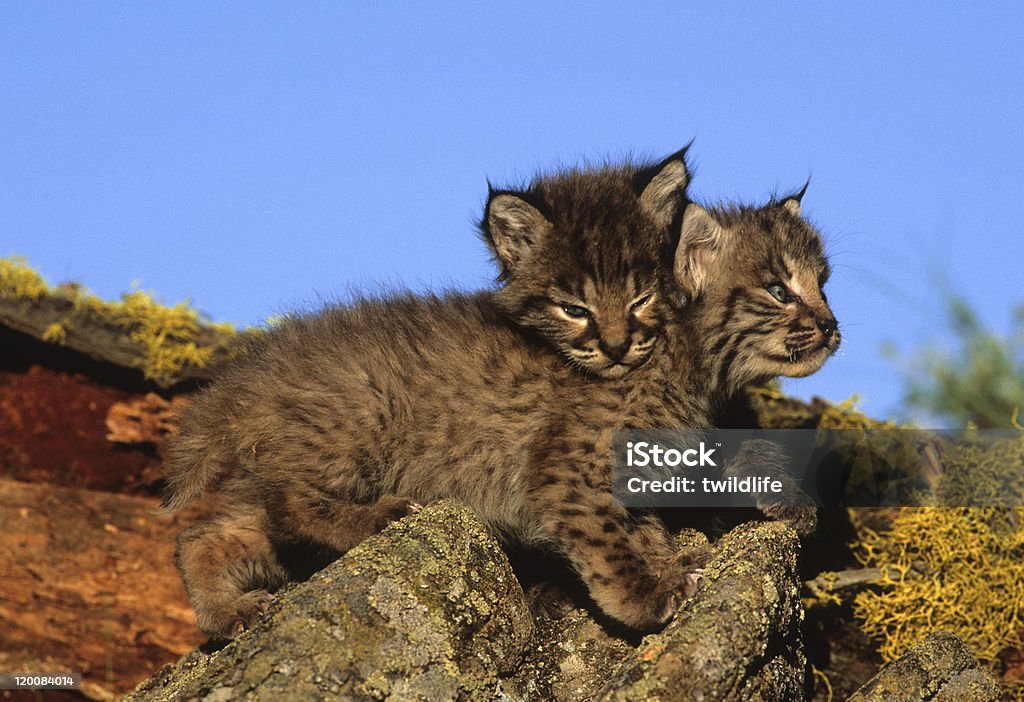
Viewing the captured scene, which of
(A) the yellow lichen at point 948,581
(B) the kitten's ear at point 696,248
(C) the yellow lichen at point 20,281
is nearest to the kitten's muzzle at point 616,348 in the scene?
(B) the kitten's ear at point 696,248

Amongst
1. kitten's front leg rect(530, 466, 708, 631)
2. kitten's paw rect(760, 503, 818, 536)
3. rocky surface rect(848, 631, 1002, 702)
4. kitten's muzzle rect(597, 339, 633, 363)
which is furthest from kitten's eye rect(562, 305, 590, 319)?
rocky surface rect(848, 631, 1002, 702)

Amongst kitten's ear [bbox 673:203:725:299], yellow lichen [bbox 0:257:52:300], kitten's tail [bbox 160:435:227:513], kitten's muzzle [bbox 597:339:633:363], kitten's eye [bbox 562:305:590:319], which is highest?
yellow lichen [bbox 0:257:52:300]

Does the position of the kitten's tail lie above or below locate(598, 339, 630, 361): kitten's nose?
below

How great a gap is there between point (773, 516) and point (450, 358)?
6.11 ft

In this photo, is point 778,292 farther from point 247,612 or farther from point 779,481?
point 247,612

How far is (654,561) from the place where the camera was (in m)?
4.93

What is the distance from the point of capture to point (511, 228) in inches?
221

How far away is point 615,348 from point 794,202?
166cm

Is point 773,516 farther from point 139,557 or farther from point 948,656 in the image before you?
point 139,557

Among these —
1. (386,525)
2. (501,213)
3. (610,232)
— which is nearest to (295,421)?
(386,525)

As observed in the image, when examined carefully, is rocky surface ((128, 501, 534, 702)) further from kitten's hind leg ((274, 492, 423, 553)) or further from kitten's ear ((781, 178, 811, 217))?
kitten's ear ((781, 178, 811, 217))

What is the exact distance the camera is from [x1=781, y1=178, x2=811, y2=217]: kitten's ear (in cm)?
607

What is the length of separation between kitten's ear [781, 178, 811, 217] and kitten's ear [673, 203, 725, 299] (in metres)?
0.63

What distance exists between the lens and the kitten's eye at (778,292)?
559 cm
